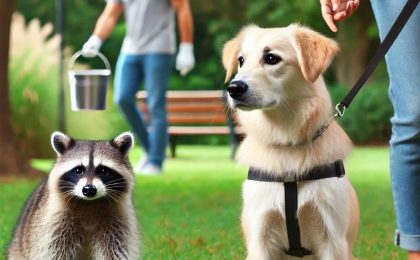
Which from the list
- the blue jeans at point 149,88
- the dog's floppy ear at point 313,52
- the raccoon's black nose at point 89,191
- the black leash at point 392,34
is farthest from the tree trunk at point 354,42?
the raccoon's black nose at point 89,191

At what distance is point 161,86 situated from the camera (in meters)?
11.8

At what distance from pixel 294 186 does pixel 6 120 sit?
7.24 meters

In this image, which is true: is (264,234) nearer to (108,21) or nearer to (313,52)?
(313,52)

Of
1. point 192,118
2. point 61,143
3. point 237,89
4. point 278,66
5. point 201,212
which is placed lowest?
point 201,212

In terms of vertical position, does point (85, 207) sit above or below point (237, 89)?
below

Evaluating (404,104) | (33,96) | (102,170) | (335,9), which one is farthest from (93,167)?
(33,96)

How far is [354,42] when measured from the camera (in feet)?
94.7

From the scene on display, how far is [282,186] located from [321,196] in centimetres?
18

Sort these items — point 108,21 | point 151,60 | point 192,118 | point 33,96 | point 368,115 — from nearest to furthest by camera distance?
point 108,21 < point 151,60 < point 33,96 < point 192,118 < point 368,115

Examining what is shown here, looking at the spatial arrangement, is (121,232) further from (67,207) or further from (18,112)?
(18,112)

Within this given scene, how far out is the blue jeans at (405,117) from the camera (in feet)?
15.4

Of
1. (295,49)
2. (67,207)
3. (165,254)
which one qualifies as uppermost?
(295,49)

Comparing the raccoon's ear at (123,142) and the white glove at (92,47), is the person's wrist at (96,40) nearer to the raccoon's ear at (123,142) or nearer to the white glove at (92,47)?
the white glove at (92,47)

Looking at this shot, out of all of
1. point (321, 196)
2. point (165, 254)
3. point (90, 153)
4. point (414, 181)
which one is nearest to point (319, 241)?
point (321, 196)
